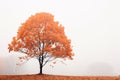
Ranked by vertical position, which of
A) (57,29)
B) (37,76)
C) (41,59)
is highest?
Answer: (57,29)

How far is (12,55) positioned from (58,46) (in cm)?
6739

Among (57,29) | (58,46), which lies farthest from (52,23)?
(58,46)

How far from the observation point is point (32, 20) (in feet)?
181

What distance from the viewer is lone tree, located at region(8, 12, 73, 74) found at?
174ft

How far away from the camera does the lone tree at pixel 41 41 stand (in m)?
53.0

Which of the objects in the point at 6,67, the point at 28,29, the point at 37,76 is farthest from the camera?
the point at 6,67

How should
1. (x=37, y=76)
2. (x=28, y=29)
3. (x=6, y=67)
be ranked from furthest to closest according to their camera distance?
1. (x=6, y=67)
2. (x=28, y=29)
3. (x=37, y=76)

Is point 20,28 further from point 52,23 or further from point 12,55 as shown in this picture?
point 12,55

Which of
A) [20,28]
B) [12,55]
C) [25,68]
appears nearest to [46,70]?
[25,68]

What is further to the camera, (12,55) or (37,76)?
(12,55)

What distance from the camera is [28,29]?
180 feet

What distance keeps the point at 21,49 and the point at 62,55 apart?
8.02 m

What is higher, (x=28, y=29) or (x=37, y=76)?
(x=28, y=29)

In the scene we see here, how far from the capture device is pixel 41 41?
176 feet
